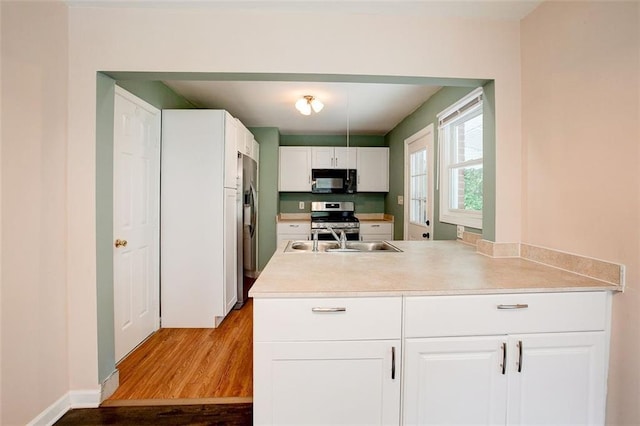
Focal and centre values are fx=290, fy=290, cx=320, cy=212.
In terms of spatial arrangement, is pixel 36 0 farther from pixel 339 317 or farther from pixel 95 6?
pixel 339 317

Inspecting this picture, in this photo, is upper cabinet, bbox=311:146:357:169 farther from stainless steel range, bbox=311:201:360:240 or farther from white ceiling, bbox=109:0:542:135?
stainless steel range, bbox=311:201:360:240

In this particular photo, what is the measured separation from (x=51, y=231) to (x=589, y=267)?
268 centimetres

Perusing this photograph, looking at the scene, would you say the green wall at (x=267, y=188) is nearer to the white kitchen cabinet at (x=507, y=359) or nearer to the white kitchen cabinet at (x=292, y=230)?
the white kitchen cabinet at (x=292, y=230)

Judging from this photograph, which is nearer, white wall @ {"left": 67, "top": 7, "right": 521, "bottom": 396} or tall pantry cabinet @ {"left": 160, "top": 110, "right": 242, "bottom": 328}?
white wall @ {"left": 67, "top": 7, "right": 521, "bottom": 396}

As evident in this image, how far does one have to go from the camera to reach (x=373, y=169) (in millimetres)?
4598

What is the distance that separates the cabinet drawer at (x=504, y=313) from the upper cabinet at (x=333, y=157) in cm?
351

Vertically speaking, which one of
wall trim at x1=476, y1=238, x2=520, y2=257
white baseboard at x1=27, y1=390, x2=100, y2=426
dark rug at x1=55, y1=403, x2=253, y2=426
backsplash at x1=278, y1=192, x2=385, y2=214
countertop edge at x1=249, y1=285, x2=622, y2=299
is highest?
backsplash at x1=278, y1=192, x2=385, y2=214

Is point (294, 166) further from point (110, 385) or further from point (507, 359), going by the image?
point (507, 359)

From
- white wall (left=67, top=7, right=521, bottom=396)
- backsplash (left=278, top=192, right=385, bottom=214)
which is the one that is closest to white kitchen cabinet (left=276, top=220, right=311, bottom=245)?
backsplash (left=278, top=192, right=385, bottom=214)

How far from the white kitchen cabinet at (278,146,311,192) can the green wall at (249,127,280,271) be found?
129 millimetres

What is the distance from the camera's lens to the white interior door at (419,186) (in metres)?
3.02

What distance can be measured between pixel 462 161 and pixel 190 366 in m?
2.69

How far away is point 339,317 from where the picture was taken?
1194 mm

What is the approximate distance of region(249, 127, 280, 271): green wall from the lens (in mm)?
4422
